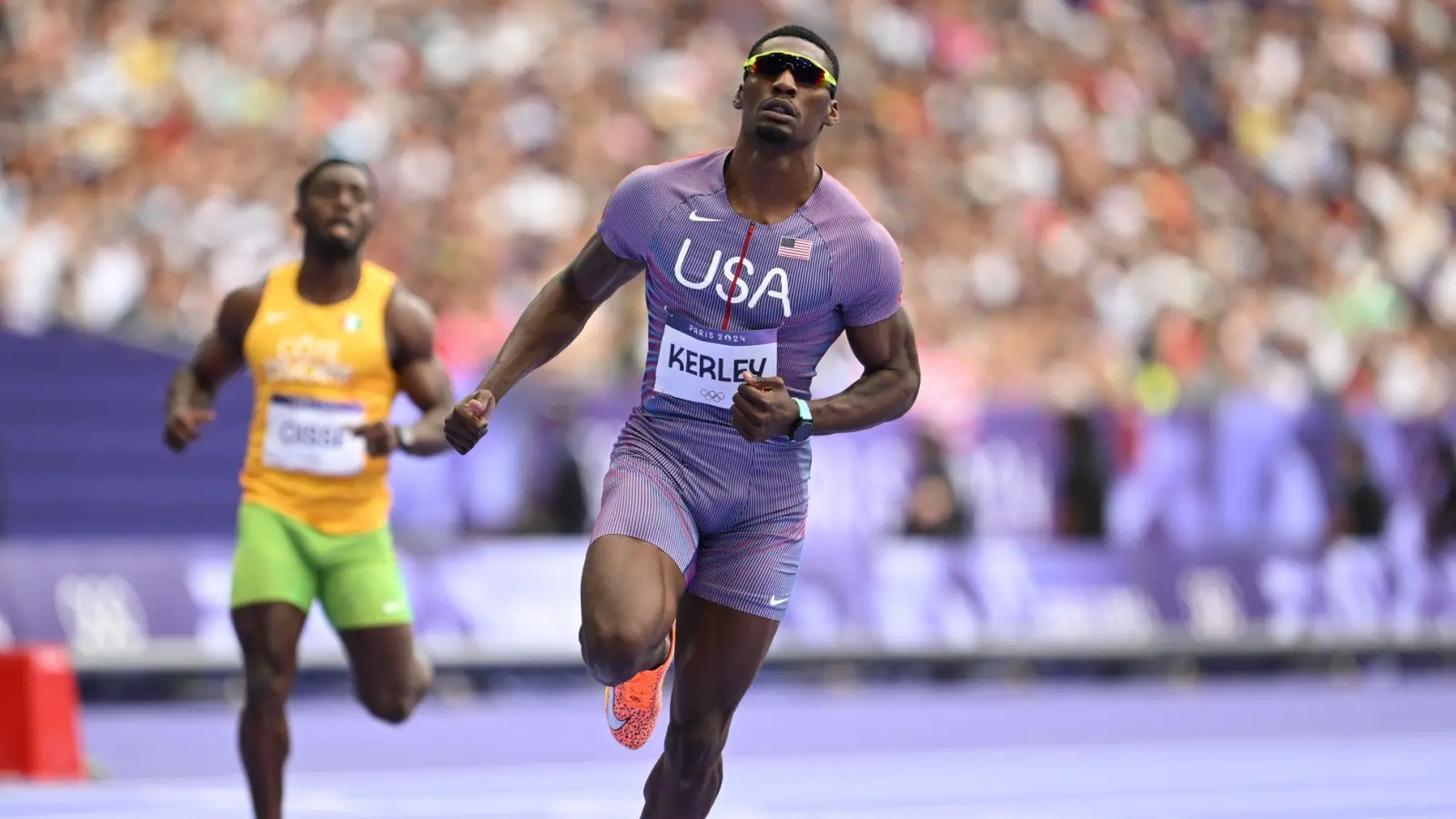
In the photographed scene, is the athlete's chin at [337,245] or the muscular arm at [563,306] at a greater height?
the athlete's chin at [337,245]

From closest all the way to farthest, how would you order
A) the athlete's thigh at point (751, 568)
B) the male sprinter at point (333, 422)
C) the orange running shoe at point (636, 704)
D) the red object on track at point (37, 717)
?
1. the athlete's thigh at point (751, 568)
2. the orange running shoe at point (636, 704)
3. the male sprinter at point (333, 422)
4. the red object on track at point (37, 717)

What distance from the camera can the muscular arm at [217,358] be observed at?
8.78m

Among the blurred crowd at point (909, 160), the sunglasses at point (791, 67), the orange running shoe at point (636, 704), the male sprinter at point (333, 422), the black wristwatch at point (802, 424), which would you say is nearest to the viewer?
the black wristwatch at point (802, 424)

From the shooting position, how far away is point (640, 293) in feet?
57.0

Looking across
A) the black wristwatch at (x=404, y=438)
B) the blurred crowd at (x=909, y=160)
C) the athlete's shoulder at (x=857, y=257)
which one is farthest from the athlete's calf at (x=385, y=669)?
the blurred crowd at (x=909, y=160)

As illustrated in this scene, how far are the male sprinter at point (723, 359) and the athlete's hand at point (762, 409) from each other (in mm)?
67

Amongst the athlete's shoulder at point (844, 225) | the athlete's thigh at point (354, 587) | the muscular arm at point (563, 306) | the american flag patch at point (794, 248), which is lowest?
the athlete's thigh at point (354, 587)

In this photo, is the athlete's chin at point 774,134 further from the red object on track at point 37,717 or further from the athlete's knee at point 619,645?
the red object on track at point 37,717

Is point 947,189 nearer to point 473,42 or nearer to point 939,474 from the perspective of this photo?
point 473,42

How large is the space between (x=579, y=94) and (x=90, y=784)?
446 inches

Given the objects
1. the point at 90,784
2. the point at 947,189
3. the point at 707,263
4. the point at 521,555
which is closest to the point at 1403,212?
the point at 947,189

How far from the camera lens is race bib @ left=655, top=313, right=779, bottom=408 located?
21.6 feet

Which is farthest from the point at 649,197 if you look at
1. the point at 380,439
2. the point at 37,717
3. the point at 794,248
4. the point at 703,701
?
the point at 37,717

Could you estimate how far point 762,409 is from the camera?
6.20m
